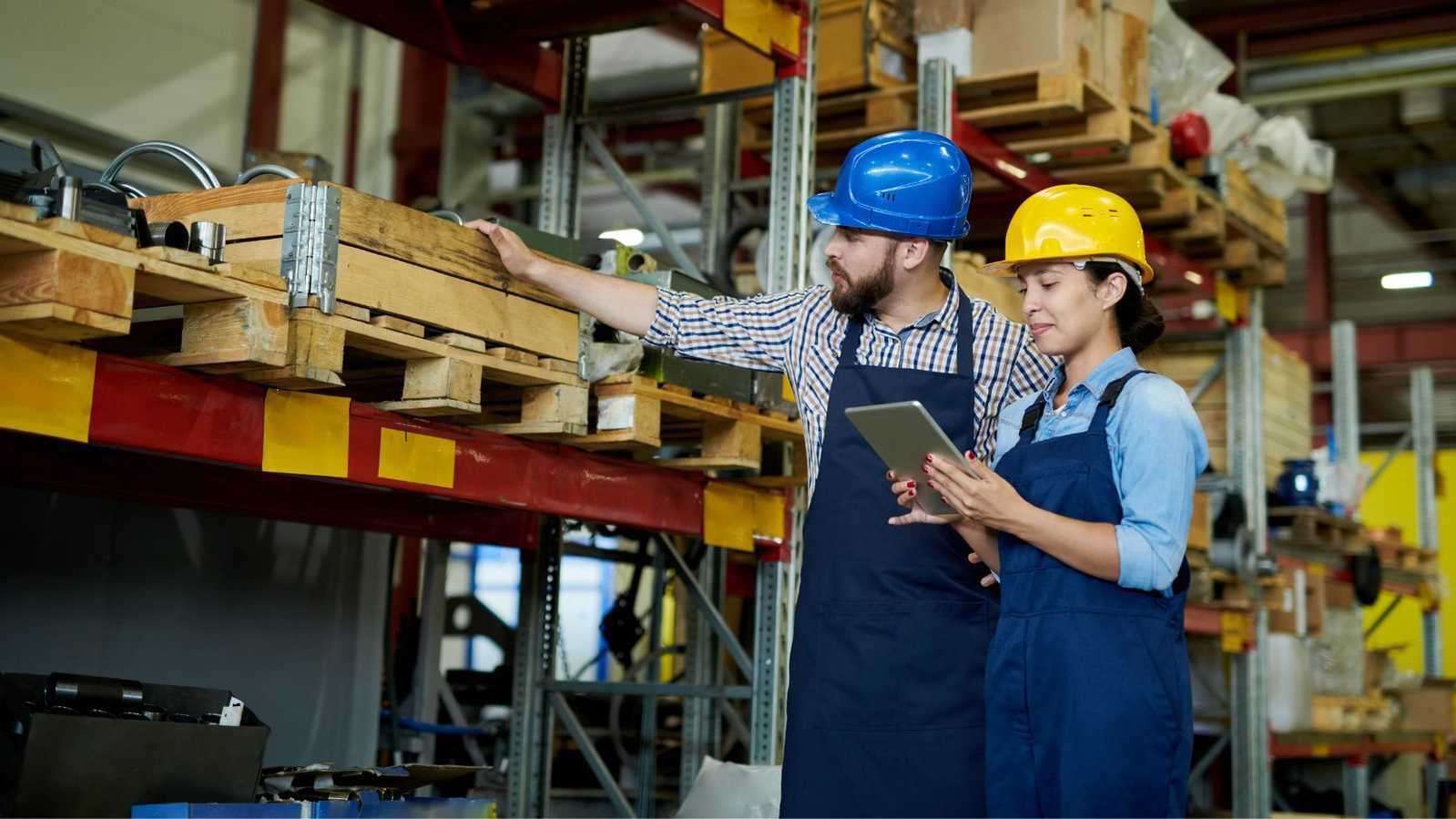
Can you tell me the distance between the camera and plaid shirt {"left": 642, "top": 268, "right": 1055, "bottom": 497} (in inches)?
135

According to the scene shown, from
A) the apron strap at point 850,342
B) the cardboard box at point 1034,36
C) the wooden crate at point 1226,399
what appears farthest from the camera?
the wooden crate at point 1226,399

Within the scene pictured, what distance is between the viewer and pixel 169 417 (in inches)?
122

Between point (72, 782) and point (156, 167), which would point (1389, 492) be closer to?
point (156, 167)

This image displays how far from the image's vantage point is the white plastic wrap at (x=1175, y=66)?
750 cm

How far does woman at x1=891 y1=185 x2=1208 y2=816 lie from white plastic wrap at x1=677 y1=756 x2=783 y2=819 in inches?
77.9

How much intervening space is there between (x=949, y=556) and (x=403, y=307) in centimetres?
138

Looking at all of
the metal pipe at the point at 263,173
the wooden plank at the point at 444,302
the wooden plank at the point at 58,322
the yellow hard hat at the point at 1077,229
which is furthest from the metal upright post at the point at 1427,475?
the wooden plank at the point at 58,322

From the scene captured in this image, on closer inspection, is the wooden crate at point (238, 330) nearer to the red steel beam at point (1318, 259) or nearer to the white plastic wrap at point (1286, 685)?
the white plastic wrap at point (1286, 685)

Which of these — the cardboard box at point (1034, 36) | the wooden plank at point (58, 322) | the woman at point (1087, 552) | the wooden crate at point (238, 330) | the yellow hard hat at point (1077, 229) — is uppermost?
the cardboard box at point (1034, 36)

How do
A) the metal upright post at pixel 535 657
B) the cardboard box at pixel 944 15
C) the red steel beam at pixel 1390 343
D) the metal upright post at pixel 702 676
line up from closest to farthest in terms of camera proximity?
the metal upright post at pixel 535 657, the cardboard box at pixel 944 15, the metal upright post at pixel 702 676, the red steel beam at pixel 1390 343

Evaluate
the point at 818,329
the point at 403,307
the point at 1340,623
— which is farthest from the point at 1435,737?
the point at 403,307

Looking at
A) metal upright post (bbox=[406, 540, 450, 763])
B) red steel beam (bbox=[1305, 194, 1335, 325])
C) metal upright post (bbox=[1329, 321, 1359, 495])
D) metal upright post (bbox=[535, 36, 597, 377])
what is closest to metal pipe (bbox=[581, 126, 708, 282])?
metal upright post (bbox=[535, 36, 597, 377])

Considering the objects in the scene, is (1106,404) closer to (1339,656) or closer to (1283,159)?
(1283,159)

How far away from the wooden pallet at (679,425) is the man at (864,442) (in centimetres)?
35
